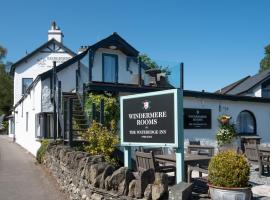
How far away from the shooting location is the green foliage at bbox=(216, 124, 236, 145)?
61.0 ft

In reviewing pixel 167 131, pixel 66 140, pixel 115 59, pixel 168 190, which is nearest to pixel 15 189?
pixel 66 140

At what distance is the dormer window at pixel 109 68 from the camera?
73.4 ft

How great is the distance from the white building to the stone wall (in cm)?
410

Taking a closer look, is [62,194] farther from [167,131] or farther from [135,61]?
[135,61]

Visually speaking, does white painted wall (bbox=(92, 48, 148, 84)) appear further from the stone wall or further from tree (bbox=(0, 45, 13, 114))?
tree (bbox=(0, 45, 13, 114))

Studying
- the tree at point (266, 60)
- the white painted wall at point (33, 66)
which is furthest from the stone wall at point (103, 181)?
the tree at point (266, 60)

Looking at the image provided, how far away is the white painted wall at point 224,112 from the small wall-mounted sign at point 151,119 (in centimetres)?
934

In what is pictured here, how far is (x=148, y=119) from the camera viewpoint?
26.4 feet

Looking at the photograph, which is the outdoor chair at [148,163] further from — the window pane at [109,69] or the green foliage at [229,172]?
the window pane at [109,69]

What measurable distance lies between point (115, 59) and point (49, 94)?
18.8ft

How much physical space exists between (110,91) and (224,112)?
599 cm

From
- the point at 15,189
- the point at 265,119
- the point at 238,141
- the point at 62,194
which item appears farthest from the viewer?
the point at 265,119

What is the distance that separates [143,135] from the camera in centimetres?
819

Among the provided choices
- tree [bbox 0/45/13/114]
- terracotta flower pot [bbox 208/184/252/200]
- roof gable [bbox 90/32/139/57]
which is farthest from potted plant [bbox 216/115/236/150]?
tree [bbox 0/45/13/114]
